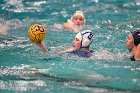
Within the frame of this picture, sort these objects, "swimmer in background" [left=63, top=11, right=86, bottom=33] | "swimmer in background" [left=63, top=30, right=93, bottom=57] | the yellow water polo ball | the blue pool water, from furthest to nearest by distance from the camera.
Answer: "swimmer in background" [left=63, top=11, right=86, bottom=33]
"swimmer in background" [left=63, top=30, right=93, bottom=57]
the yellow water polo ball
the blue pool water

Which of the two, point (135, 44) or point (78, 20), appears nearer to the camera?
point (135, 44)

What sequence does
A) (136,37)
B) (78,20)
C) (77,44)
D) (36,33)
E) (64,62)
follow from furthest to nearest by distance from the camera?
1. (78,20)
2. (77,44)
3. (36,33)
4. (64,62)
5. (136,37)

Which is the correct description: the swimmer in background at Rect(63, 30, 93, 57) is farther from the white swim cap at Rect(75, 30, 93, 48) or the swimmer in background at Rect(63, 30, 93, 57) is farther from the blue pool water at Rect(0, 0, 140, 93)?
the blue pool water at Rect(0, 0, 140, 93)

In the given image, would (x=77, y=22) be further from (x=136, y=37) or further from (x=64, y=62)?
(x=136, y=37)

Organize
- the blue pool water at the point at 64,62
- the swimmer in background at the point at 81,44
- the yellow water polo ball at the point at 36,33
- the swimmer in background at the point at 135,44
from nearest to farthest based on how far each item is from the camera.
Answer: the blue pool water at the point at 64,62
the swimmer in background at the point at 135,44
the yellow water polo ball at the point at 36,33
the swimmer in background at the point at 81,44

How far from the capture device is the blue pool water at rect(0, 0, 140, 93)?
5.48 m

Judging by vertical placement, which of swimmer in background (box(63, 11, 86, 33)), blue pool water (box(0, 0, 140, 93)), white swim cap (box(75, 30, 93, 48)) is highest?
swimmer in background (box(63, 11, 86, 33))

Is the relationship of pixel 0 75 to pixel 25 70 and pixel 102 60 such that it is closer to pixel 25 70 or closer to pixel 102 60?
pixel 25 70

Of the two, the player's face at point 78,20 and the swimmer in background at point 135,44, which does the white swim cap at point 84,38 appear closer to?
the swimmer in background at point 135,44

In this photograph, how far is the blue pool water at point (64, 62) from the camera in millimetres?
5480

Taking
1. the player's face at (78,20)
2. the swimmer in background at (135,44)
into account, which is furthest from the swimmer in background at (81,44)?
the player's face at (78,20)

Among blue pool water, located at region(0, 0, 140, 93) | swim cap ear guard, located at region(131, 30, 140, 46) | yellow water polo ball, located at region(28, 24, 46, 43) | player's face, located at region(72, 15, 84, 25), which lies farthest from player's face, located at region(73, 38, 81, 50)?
player's face, located at region(72, 15, 84, 25)

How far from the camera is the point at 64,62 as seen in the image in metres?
6.81

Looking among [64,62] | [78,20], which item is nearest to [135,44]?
[64,62]
